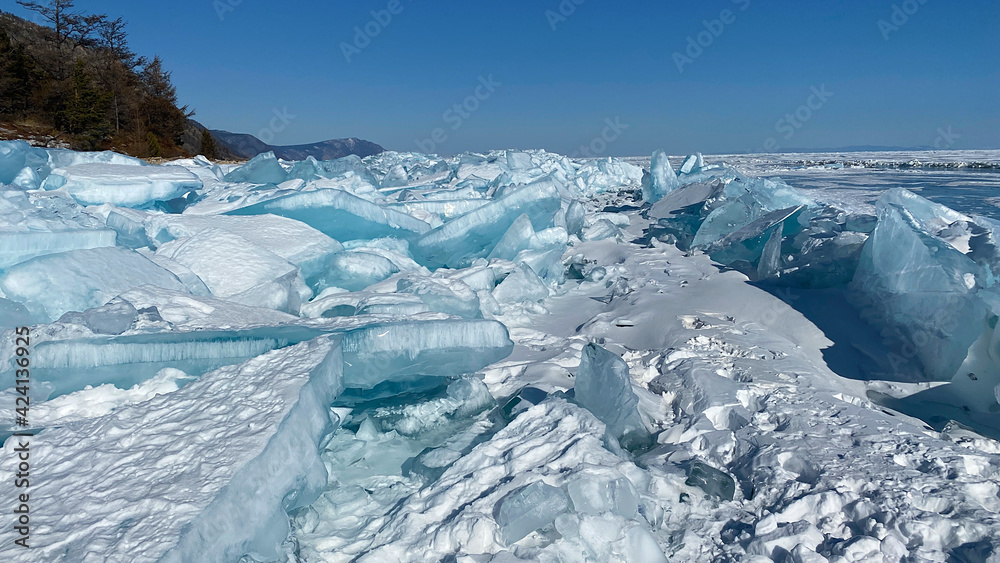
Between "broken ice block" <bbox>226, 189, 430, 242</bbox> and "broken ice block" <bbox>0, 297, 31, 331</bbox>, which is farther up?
"broken ice block" <bbox>226, 189, 430, 242</bbox>

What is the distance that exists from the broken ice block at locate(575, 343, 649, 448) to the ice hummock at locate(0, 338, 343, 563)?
102 cm

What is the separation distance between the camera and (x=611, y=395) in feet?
7.42

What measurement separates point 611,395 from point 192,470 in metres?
1.46

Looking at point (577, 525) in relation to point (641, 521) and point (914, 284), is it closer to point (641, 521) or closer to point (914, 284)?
point (641, 521)

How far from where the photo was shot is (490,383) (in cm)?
285

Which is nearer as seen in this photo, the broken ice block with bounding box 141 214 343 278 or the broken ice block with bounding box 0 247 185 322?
the broken ice block with bounding box 0 247 185 322

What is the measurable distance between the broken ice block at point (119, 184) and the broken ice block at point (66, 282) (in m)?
2.64

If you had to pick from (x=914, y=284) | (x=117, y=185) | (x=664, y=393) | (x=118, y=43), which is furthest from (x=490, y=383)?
(x=118, y=43)

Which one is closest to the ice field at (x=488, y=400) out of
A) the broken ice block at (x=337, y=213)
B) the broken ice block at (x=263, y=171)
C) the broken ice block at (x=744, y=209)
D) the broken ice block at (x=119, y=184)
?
the broken ice block at (x=337, y=213)

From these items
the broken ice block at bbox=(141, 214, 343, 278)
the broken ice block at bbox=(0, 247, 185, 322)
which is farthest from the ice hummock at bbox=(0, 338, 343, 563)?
the broken ice block at bbox=(141, 214, 343, 278)

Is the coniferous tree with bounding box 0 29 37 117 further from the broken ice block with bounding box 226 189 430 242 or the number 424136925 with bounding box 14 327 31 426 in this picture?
the number 424136925 with bounding box 14 327 31 426

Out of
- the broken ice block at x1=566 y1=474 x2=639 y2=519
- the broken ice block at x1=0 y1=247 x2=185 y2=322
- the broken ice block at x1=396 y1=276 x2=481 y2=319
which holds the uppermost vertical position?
the broken ice block at x1=0 y1=247 x2=185 y2=322

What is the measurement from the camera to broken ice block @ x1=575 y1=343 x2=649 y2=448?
221 cm

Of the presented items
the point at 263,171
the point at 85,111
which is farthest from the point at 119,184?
the point at 85,111
